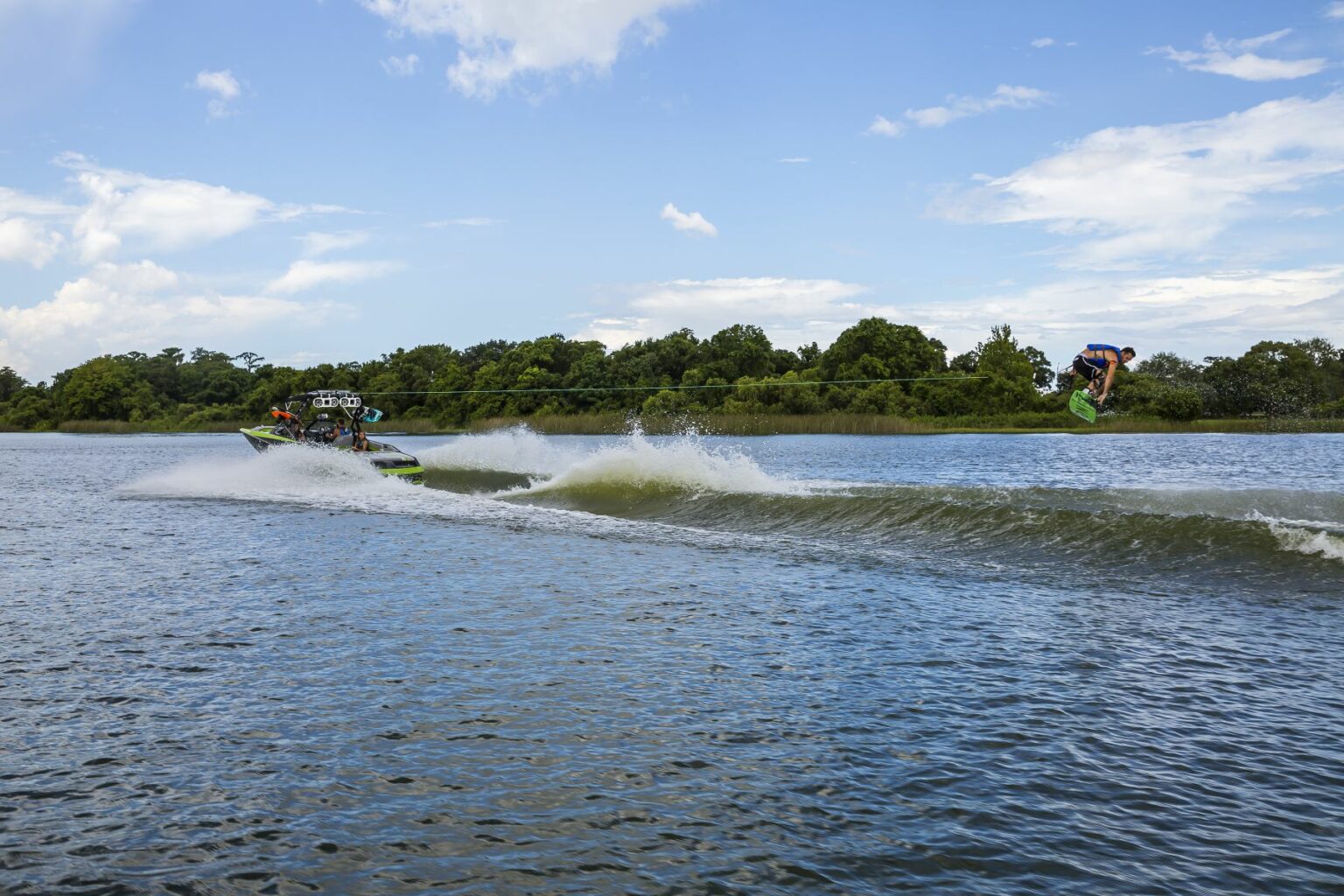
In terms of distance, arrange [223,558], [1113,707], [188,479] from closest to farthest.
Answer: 1. [1113,707]
2. [223,558]
3. [188,479]

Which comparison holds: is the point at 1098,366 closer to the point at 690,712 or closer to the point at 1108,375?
the point at 1108,375

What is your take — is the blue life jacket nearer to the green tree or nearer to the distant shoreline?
the distant shoreline

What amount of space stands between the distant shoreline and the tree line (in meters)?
2.67

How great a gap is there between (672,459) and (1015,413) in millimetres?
70661

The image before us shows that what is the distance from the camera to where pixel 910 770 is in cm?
585

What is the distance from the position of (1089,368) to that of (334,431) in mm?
23282

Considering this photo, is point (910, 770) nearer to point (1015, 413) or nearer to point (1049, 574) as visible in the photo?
point (1049, 574)

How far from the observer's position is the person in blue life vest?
51.9 ft

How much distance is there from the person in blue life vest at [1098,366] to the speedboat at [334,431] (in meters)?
19.8

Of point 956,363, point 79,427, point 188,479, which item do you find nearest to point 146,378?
point 79,427

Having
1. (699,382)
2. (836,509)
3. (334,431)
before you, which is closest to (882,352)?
(699,382)

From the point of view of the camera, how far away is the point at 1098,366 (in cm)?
1648

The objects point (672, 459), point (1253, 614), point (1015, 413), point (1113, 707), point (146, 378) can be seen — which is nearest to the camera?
point (1113, 707)

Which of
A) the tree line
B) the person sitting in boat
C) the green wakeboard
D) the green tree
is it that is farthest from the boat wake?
the green tree
